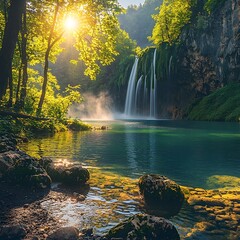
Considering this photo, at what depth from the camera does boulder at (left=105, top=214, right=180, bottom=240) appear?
18.3ft

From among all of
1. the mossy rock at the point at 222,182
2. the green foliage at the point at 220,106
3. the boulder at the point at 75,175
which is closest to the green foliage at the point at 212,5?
the green foliage at the point at 220,106

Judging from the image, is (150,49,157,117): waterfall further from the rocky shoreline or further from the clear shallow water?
the rocky shoreline

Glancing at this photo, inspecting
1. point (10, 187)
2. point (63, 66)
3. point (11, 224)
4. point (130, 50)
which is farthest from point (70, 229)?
point (63, 66)

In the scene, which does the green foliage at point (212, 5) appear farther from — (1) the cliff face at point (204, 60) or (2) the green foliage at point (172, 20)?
(2) the green foliage at point (172, 20)

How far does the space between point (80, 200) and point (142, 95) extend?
6012 centimetres

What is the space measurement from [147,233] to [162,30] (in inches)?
2751

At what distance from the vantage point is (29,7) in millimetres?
26109

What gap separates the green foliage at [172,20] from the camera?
67.5 m

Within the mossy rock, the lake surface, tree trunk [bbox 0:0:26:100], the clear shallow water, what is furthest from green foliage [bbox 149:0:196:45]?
tree trunk [bbox 0:0:26:100]

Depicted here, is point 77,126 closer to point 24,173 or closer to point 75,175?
point 75,175

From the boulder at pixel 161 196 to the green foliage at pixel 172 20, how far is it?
62970 millimetres

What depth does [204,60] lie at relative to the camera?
203 feet

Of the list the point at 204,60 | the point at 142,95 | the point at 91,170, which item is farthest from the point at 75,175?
the point at 142,95

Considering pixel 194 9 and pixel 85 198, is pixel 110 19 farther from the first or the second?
pixel 194 9
